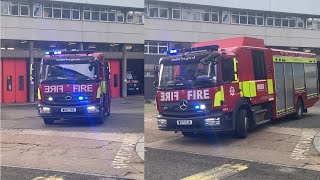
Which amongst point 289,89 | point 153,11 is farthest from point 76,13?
point 289,89

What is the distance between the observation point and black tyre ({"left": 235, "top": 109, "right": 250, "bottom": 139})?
1535 millimetres

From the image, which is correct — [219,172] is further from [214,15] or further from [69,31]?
[69,31]

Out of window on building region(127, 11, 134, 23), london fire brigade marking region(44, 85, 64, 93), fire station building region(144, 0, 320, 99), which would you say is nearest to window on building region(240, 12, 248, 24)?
fire station building region(144, 0, 320, 99)

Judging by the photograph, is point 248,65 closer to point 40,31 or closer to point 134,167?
point 134,167

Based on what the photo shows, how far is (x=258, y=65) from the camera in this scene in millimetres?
1433

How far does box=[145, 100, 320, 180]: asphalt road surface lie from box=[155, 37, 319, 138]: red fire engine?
0.05 meters

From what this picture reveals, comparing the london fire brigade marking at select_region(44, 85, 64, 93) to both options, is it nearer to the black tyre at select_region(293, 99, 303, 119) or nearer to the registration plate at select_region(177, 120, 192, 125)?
the registration plate at select_region(177, 120, 192, 125)

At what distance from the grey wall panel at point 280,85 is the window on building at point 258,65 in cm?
8

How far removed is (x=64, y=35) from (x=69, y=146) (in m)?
0.58

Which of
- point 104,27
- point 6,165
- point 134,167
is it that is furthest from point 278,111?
point 6,165

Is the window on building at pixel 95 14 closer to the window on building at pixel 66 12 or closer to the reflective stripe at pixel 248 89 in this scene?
the window on building at pixel 66 12

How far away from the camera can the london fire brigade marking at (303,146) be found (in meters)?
1.49

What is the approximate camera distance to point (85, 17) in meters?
1.65

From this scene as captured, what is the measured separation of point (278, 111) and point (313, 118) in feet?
0.48
